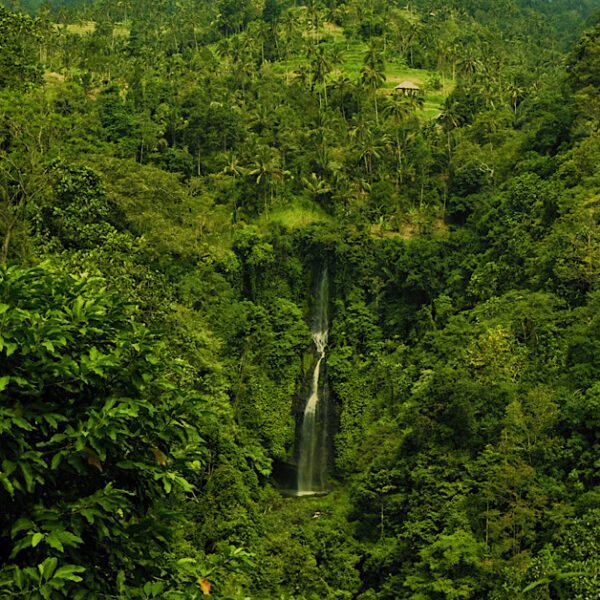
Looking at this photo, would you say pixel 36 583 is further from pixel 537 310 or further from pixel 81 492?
pixel 537 310

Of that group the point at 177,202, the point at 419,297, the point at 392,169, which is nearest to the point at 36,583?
the point at 177,202

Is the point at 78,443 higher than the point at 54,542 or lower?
higher

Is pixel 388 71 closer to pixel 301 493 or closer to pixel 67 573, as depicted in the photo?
pixel 301 493

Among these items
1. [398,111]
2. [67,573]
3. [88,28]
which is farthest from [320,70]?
[67,573]

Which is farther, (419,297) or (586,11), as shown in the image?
(586,11)

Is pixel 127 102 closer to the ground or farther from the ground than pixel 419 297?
farther from the ground

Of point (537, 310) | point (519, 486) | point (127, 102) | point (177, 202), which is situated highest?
point (127, 102)

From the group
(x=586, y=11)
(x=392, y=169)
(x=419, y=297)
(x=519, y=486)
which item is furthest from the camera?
(x=586, y=11)

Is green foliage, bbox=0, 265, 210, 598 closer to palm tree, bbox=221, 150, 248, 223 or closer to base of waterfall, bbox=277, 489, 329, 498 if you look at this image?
base of waterfall, bbox=277, 489, 329, 498
